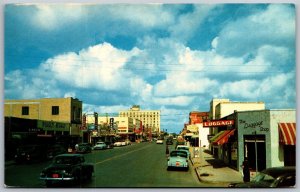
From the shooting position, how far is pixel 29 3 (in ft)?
65.4

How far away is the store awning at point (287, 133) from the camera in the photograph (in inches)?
826

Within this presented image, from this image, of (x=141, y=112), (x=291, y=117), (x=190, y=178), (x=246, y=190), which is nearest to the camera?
(x=246, y=190)

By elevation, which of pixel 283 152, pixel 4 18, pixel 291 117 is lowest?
pixel 283 152

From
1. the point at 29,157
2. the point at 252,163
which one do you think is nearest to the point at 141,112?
the point at 29,157

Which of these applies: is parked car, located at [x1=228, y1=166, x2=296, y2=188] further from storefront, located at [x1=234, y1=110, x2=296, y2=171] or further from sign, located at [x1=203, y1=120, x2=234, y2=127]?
sign, located at [x1=203, y1=120, x2=234, y2=127]

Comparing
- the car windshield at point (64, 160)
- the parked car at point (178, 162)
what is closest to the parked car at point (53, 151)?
the parked car at point (178, 162)

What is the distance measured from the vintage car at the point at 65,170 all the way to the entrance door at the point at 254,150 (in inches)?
427

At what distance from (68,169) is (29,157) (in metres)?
16.1

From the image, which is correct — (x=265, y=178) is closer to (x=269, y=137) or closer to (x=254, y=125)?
(x=269, y=137)

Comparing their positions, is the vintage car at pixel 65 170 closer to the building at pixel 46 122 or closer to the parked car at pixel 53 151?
the building at pixel 46 122

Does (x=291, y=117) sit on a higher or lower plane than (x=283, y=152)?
higher

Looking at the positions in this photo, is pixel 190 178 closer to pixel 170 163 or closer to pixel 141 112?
pixel 170 163

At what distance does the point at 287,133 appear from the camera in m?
21.7

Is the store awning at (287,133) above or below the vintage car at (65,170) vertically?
above
